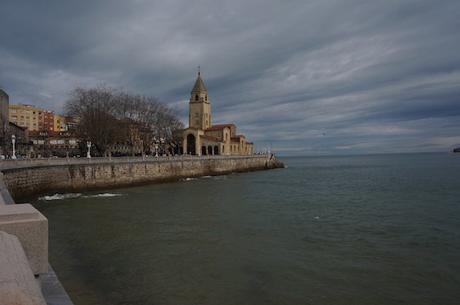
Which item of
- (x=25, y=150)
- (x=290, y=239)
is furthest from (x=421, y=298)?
(x=25, y=150)

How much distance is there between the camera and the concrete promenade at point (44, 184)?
3127 mm

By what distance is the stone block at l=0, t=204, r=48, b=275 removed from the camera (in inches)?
172

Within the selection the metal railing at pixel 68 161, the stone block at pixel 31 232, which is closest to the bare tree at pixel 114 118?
the metal railing at pixel 68 161

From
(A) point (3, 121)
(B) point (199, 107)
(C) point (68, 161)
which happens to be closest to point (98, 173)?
(C) point (68, 161)

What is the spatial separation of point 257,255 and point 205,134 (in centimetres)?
7976

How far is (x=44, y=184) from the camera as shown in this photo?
32.5 metres

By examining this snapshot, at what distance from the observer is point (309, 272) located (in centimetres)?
1120

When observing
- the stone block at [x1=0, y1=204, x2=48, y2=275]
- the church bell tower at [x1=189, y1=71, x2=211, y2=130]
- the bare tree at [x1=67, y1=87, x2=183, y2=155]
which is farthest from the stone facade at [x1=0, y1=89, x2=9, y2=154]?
the stone block at [x1=0, y1=204, x2=48, y2=275]

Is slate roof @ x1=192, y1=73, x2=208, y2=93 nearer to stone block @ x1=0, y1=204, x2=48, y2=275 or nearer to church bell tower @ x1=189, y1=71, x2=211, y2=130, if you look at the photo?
church bell tower @ x1=189, y1=71, x2=211, y2=130

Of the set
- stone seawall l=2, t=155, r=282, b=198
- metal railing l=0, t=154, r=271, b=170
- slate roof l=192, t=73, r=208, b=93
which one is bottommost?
stone seawall l=2, t=155, r=282, b=198

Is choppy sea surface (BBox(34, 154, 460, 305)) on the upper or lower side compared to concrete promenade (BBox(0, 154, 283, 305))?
lower

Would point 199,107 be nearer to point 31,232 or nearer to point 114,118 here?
point 114,118

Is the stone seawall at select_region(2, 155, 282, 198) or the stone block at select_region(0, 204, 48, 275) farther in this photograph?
the stone seawall at select_region(2, 155, 282, 198)

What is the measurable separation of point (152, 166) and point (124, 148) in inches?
1449
